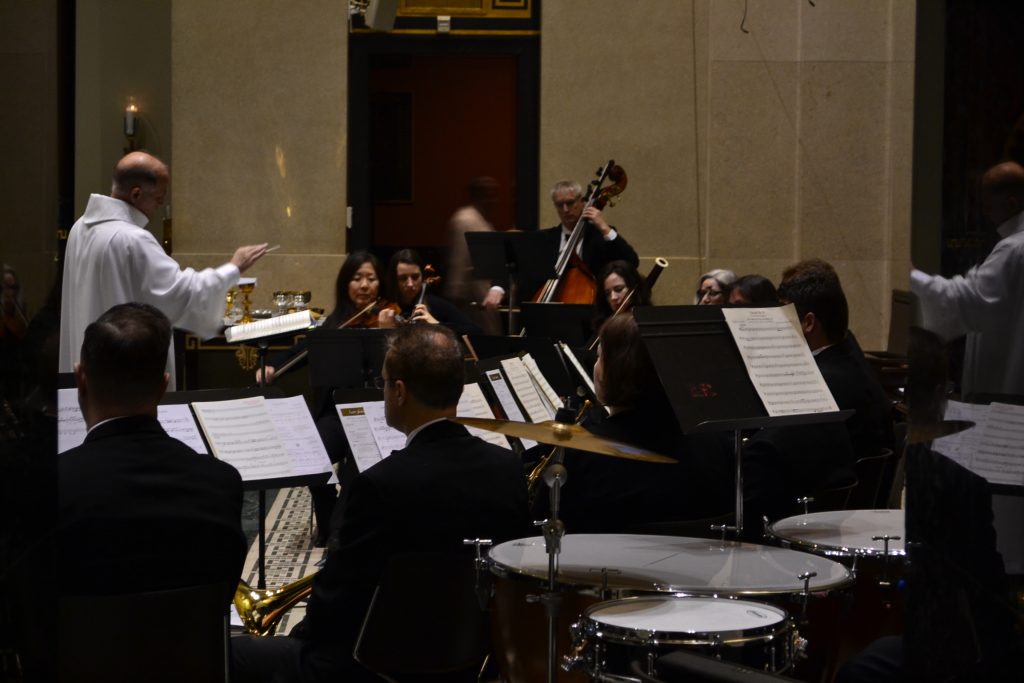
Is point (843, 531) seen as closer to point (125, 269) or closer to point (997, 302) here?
point (997, 302)

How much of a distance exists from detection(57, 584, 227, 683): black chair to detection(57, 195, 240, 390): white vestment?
2.82 m

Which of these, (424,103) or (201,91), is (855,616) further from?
(424,103)

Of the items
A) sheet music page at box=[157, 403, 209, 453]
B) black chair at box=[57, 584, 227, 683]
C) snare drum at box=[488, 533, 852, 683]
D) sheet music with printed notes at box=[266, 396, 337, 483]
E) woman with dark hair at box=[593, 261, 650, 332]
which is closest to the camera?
black chair at box=[57, 584, 227, 683]

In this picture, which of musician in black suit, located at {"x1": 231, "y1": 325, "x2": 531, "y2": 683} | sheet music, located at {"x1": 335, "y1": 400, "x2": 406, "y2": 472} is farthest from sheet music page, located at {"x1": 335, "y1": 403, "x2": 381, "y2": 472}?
musician in black suit, located at {"x1": 231, "y1": 325, "x2": 531, "y2": 683}

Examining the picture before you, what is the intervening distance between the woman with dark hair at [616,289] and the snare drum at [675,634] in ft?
13.3

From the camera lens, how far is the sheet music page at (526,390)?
4309 millimetres

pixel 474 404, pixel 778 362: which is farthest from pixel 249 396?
pixel 778 362

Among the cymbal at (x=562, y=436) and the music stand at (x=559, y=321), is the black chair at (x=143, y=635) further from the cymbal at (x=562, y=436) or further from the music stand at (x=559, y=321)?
the music stand at (x=559, y=321)

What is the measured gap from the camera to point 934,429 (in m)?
1.58

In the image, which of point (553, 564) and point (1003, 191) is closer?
point (1003, 191)

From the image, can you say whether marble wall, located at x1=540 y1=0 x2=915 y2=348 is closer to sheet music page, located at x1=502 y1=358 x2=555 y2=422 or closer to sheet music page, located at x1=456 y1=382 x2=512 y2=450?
sheet music page, located at x1=502 y1=358 x2=555 y2=422

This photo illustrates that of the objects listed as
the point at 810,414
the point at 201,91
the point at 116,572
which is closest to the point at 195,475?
the point at 116,572

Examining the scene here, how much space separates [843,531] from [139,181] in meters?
3.31

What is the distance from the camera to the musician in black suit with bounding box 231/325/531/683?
286 centimetres
